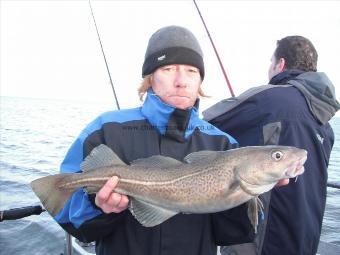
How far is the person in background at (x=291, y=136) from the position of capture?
3.45 meters

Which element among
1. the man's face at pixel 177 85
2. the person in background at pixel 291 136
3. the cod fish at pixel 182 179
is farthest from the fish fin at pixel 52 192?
the person in background at pixel 291 136

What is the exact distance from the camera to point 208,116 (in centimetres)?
393

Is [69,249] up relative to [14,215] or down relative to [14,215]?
down

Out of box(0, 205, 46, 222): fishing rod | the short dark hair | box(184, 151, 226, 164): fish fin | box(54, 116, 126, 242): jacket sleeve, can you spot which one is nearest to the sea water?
box(0, 205, 46, 222): fishing rod

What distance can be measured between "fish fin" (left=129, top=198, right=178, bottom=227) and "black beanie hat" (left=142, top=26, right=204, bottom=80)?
1.10 m

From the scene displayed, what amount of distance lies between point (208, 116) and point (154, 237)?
5.38ft

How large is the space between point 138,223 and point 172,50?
4.60 ft

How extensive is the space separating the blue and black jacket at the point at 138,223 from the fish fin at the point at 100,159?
0.32ft

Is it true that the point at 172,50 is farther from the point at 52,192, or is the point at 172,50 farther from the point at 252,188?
the point at 52,192

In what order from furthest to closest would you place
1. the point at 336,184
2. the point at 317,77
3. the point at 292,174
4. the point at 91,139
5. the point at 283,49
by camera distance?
1. the point at 336,184
2. the point at 283,49
3. the point at 317,77
4. the point at 91,139
5. the point at 292,174

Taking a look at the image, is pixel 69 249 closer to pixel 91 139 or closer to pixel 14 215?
pixel 14 215

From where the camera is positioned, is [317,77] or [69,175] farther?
[317,77]

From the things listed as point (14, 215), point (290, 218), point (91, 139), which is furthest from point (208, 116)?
point (14, 215)

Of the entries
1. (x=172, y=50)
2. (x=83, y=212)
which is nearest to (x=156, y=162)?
(x=83, y=212)
